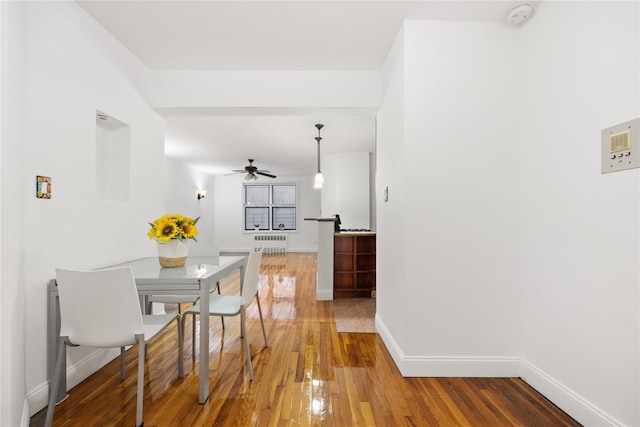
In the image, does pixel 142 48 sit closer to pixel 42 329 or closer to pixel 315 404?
pixel 42 329

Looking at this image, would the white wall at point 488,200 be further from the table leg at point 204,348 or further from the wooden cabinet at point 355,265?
the wooden cabinet at point 355,265

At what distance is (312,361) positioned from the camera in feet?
8.15

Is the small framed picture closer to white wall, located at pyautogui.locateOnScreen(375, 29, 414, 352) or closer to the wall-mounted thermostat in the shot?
white wall, located at pyautogui.locateOnScreen(375, 29, 414, 352)

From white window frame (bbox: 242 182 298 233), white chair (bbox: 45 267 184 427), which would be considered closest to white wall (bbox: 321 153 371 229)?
white window frame (bbox: 242 182 298 233)

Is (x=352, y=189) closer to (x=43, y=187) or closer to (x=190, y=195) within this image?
(x=190, y=195)

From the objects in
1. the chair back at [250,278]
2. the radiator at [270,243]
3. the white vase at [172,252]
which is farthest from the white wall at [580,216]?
the radiator at [270,243]

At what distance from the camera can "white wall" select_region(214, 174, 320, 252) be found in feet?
33.5

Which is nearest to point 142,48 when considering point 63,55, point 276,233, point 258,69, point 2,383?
point 63,55

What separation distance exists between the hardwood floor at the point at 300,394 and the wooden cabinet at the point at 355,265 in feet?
5.58

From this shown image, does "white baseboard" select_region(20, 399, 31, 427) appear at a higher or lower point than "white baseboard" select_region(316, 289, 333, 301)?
higher

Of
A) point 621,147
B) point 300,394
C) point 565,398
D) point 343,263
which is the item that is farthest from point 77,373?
point 621,147

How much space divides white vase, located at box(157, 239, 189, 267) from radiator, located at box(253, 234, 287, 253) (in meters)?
7.74

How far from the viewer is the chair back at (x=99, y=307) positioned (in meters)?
1.63

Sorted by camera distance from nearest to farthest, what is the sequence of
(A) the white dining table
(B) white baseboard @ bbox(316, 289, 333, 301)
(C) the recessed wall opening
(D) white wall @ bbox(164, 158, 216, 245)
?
(A) the white dining table → (C) the recessed wall opening → (B) white baseboard @ bbox(316, 289, 333, 301) → (D) white wall @ bbox(164, 158, 216, 245)
